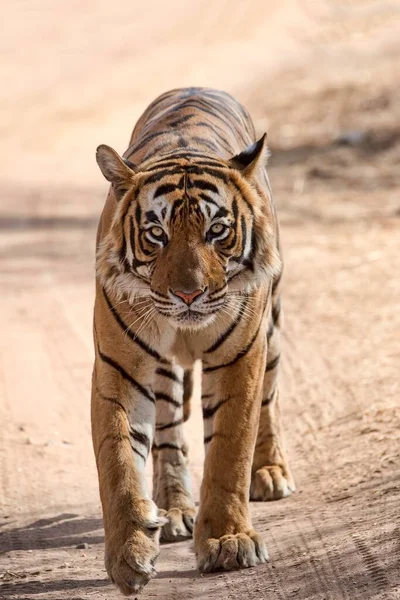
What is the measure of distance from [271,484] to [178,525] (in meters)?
0.57

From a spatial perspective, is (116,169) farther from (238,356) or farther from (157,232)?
(238,356)

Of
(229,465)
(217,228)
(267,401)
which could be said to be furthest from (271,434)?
(217,228)

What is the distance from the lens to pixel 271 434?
5383 mm

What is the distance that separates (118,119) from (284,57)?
14.9 ft

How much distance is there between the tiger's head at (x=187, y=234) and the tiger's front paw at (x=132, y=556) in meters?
0.71

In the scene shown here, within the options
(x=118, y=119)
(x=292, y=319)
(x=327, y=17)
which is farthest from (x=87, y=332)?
(x=327, y=17)

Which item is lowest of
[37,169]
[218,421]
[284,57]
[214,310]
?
[218,421]

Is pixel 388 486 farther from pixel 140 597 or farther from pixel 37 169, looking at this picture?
pixel 37 169

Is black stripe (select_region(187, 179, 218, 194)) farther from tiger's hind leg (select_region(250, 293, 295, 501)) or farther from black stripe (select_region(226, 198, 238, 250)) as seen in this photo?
tiger's hind leg (select_region(250, 293, 295, 501))

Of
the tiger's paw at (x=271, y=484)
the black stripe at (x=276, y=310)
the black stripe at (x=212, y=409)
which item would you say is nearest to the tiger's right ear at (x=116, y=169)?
the black stripe at (x=212, y=409)

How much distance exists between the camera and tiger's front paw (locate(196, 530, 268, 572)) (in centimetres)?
412

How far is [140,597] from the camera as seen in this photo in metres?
3.99

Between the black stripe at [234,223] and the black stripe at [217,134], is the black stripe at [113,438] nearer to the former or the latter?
the black stripe at [234,223]

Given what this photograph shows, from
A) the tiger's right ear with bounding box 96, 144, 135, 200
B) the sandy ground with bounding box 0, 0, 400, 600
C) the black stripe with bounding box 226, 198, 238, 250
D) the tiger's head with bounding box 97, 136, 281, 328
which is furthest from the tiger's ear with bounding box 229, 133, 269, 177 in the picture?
the sandy ground with bounding box 0, 0, 400, 600
